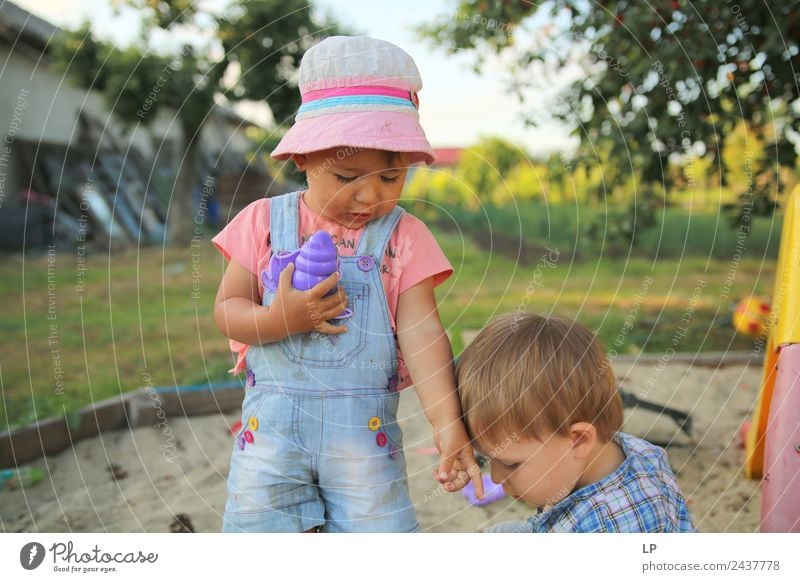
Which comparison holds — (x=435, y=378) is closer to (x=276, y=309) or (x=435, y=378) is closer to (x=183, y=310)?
(x=276, y=309)

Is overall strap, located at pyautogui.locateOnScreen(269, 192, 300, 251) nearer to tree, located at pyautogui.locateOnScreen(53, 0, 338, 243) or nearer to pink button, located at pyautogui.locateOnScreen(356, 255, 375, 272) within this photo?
pink button, located at pyautogui.locateOnScreen(356, 255, 375, 272)

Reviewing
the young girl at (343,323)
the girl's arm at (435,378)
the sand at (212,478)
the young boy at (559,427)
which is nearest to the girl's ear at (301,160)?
the young girl at (343,323)

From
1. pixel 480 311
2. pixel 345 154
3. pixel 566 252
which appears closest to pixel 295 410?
pixel 345 154

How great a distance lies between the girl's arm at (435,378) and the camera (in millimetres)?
1354

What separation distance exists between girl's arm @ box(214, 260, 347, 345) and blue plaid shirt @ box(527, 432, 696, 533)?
485 mm

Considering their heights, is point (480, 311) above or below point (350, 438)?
above

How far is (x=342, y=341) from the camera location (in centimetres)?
140

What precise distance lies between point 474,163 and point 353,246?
260 centimetres

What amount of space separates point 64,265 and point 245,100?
2.47 m

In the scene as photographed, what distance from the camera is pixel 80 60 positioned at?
561cm

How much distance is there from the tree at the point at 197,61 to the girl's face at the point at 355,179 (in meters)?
0.73

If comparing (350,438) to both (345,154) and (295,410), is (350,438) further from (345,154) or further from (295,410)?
(345,154)

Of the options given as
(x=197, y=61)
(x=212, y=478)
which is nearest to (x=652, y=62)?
(x=212, y=478)
